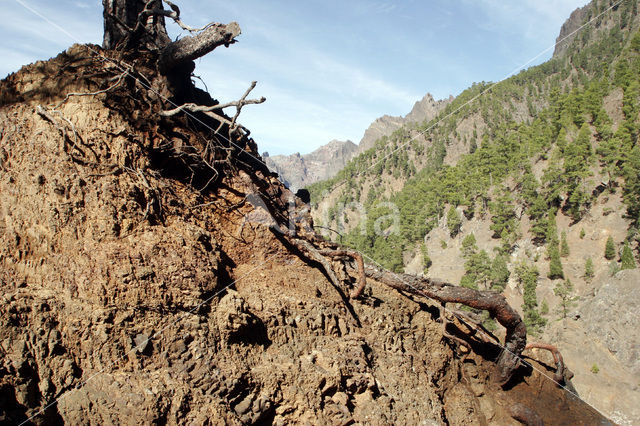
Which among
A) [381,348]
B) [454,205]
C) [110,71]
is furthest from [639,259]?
[110,71]

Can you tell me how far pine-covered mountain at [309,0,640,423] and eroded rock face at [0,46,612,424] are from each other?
18.2 m

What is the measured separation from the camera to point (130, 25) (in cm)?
579

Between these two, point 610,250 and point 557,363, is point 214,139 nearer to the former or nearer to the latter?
point 557,363

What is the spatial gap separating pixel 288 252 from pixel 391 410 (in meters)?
2.27

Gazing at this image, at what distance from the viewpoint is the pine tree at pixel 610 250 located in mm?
40938

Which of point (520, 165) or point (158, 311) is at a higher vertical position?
point (520, 165)

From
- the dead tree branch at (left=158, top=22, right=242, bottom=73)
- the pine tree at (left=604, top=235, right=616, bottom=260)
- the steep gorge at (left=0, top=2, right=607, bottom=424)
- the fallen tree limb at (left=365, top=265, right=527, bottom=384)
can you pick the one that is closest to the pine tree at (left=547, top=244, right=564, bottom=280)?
the pine tree at (left=604, top=235, right=616, bottom=260)

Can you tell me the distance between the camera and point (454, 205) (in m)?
60.5

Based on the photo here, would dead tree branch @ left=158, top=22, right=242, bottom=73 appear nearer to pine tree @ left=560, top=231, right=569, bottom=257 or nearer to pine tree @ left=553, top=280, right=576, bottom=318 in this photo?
pine tree @ left=553, top=280, right=576, bottom=318

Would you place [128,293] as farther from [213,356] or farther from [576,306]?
[576,306]

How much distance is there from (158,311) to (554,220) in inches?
2076

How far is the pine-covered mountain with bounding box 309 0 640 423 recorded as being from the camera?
3228 centimetres

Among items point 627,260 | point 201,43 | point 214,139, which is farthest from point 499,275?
point 201,43

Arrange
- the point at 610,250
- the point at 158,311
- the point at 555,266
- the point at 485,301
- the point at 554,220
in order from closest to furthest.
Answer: the point at 158,311 < the point at 485,301 < the point at 610,250 < the point at 555,266 < the point at 554,220
